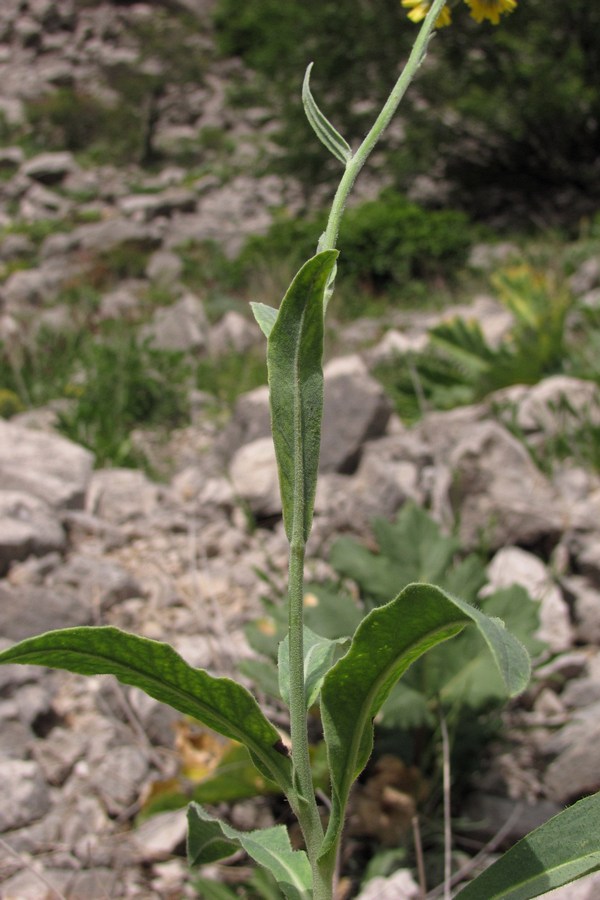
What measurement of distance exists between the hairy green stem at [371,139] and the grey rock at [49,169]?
1906 centimetres

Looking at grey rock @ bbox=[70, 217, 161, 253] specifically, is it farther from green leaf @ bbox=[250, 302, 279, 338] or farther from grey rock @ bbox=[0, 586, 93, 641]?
green leaf @ bbox=[250, 302, 279, 338]

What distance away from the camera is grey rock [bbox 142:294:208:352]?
6.91 m

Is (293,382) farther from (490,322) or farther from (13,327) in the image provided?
(13,327)

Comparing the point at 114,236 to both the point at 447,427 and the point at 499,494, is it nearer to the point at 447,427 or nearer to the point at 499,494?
the point at 447,427

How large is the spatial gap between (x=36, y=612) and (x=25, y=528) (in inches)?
19.0

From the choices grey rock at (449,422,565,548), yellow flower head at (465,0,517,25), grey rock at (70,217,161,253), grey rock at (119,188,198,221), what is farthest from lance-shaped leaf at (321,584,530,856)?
grey rock at (119,188,198,221)

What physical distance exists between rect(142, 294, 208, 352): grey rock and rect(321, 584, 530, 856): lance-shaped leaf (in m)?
5.92

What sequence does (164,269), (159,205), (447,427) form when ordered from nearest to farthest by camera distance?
(447,427)
(164,269)
(159,205)

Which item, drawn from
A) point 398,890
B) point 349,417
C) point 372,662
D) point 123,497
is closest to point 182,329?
point 349,417

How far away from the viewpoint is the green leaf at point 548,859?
805mm

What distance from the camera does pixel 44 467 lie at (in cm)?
342

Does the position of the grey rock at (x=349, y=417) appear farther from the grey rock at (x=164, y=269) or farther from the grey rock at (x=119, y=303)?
the grey rock at (x=164, y=269)

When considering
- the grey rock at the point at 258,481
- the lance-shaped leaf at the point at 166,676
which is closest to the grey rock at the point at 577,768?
the lance-shaped leaf at the point at 166,676

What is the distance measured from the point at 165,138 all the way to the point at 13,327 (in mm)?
15773
